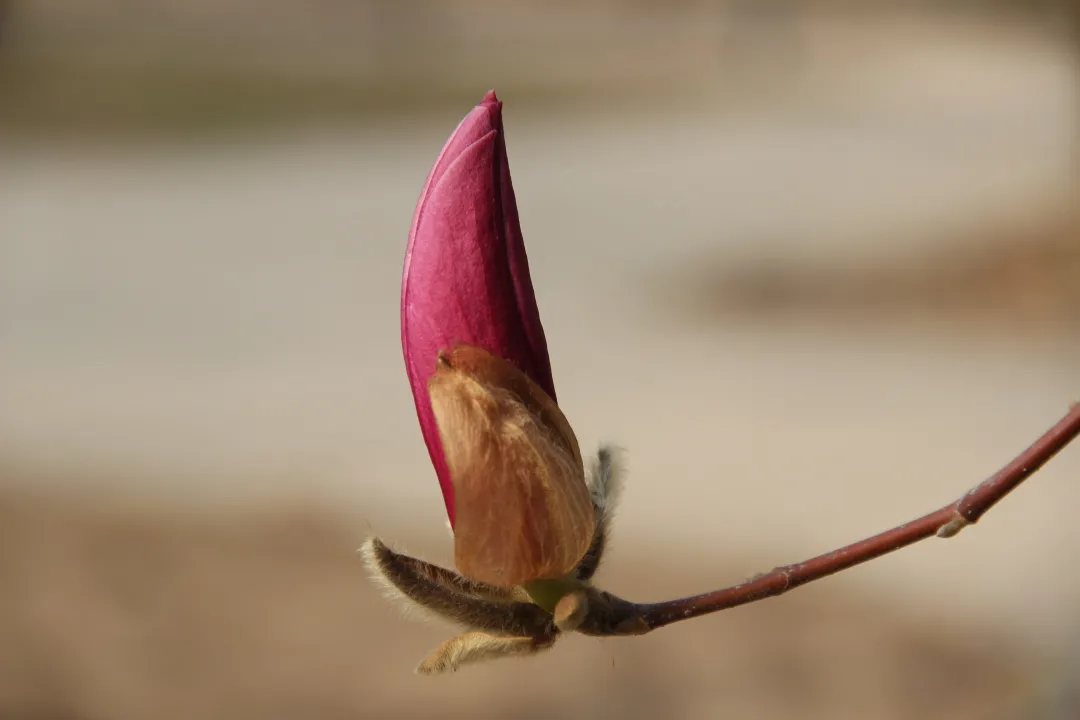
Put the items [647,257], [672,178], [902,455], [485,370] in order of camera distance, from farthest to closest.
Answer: [672,178] → [647,257] → [902,455] → [485,370]

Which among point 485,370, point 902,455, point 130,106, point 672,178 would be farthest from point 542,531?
point 130,106

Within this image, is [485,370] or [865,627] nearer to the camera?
[485,370]

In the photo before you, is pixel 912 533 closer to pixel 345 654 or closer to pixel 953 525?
pixel 953 525

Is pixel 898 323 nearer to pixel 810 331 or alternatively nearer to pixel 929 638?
pixel 810 331

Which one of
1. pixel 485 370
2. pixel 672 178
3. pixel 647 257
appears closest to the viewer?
pixel 485 370

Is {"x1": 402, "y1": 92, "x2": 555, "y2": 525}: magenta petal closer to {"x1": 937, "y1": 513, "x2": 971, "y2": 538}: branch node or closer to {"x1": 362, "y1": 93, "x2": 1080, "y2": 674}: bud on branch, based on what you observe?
{"x1": 362, "y1": 93, "x2": 1080, "y2": 674}: bud on branch

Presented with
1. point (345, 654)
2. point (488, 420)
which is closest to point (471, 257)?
point (488, 420)

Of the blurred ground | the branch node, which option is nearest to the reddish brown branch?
the branch node

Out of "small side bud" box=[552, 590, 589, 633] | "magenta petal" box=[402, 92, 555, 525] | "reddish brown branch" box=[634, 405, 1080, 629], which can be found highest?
"magenta petal" box=[402, 92, 555, 525]
